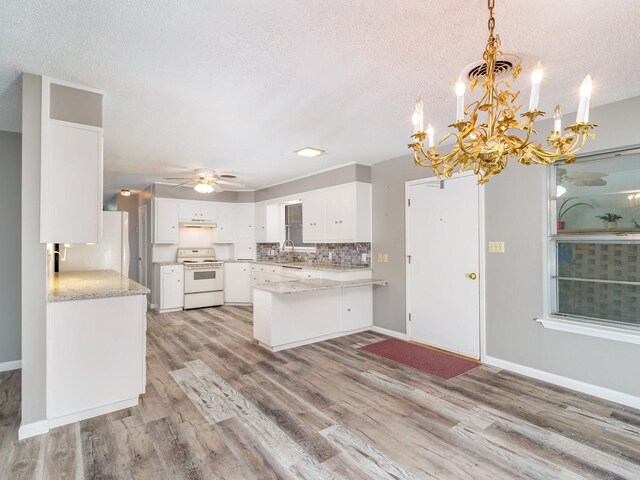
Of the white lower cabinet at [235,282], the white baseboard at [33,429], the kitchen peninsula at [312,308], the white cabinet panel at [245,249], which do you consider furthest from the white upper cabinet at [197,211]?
the white baseboard at [33,429]

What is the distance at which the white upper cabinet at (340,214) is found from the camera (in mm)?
4816

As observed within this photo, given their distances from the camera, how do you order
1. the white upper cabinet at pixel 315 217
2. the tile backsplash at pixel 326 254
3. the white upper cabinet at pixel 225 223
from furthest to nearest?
the white upper cabinet at pixel 225 223
the white upper cabinet at pixel 315 217
the tile backsplash at pixel 326 254

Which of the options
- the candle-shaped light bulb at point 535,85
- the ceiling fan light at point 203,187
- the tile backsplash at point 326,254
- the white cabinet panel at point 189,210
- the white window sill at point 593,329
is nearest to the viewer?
the candle-shaped light bulb at point 535,85

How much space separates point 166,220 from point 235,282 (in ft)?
5.72

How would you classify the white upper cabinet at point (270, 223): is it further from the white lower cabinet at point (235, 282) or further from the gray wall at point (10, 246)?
the gray wall at point (10, 246)

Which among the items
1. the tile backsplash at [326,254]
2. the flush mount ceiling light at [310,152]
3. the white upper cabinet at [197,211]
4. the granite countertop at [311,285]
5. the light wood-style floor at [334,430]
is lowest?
the light wood-style floor at [334,430]

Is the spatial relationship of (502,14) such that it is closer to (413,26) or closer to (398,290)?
(413,26)

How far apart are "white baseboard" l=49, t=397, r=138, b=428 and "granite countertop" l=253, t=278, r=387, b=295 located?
162 centimetres

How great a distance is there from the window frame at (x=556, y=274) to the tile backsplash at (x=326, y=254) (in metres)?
2.31

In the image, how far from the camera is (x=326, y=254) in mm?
5809

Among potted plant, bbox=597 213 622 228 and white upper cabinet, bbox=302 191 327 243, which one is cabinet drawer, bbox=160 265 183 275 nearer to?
white upper cabinet, bbox=302 191 327 243

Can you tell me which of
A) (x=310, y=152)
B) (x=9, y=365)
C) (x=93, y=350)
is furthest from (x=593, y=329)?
(x=9, y=365)

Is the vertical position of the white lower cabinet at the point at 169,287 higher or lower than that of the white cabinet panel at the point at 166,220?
lower

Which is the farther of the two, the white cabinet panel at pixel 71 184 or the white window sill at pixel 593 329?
the white window sill at pixel 593 329
